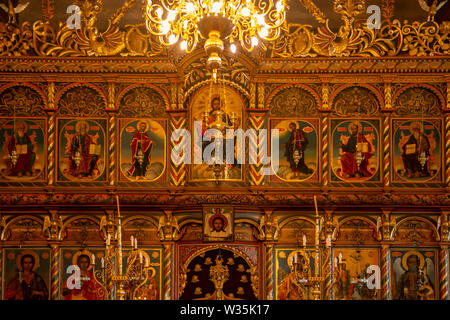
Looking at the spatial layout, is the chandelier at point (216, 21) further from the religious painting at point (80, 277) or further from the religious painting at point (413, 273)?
the religious painting at point (413, 273)

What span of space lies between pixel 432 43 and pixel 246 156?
4.32 metres

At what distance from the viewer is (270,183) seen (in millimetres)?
11750

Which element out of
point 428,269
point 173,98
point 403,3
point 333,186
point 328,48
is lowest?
point 428,269

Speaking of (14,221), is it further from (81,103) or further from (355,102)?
(355,102)

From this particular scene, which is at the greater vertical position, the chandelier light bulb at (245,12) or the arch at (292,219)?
the chandelier light bulb at (245,12)

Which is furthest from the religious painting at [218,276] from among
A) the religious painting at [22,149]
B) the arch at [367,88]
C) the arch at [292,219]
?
the arch at [367,88]

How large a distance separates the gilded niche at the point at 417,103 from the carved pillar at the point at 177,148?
4.23 meters

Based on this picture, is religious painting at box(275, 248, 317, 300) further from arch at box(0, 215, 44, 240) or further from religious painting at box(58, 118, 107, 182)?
arch at box(0, 215, 44, 240)

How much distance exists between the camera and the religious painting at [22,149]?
1178 cm

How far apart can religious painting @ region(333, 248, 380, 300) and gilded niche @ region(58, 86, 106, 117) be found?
5422mm

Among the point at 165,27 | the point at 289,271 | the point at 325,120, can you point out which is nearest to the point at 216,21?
the point at 165,27

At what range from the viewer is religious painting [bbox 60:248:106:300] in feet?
37.3
